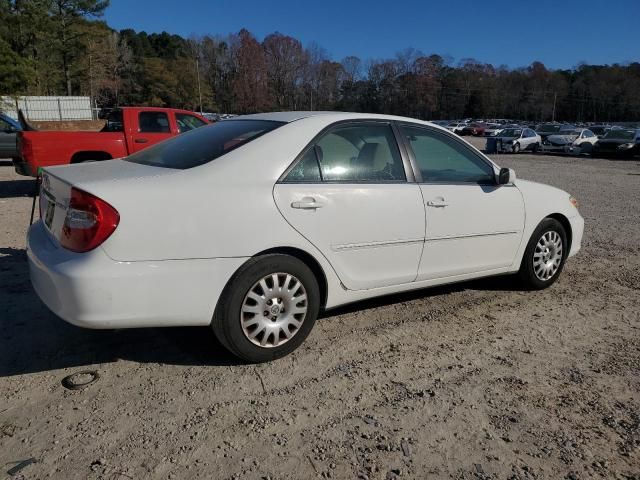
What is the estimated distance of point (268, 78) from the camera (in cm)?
10488

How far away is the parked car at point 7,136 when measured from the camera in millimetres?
15895

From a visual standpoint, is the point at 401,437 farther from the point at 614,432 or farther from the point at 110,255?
the point at 110,255

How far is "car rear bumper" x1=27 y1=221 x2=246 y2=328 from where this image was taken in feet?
9.27

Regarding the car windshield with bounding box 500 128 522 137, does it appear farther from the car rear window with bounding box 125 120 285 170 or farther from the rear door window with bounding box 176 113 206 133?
the car rear window with bounding box 125 120 285 170

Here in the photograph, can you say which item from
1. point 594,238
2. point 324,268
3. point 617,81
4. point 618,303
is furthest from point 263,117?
point 617,81

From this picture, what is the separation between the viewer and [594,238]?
7.54 metres

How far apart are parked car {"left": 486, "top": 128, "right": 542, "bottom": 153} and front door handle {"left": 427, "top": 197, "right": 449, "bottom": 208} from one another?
2837cm

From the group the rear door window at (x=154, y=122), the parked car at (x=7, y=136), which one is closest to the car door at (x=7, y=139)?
the parked car at (x=7, y=136)

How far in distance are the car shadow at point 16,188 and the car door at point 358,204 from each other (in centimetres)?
793

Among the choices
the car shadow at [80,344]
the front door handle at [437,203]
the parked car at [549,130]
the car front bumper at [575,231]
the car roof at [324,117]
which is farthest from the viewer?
the parked car at [549,130]

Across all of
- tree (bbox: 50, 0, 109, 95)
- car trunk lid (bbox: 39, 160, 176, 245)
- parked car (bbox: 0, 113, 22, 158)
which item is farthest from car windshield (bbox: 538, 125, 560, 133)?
tree (bbox: 50, 0, 109, 95)

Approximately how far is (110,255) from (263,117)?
173cm

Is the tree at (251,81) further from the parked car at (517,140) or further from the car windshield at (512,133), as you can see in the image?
the parked car at (517,140)

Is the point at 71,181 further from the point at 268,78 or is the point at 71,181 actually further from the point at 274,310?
the point at 268,78
